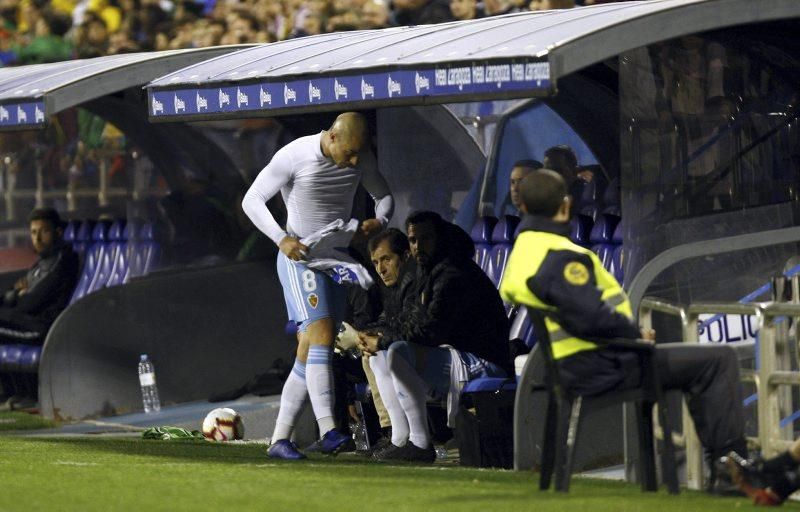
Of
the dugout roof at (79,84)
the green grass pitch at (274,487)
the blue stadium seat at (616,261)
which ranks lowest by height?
the green grass pitch at (274,487)

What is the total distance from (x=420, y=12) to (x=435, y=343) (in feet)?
23.5


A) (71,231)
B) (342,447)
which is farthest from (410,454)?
(71,231)

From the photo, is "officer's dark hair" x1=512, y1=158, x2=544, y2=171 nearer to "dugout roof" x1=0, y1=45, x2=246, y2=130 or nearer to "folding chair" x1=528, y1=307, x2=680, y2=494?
"dugout roof" x1=0, y1=45, x2=246, y2=130

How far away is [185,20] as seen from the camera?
69.4 ft

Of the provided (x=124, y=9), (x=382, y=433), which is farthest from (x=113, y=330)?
(x=124, y=9)

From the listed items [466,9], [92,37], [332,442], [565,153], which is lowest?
[332,442]

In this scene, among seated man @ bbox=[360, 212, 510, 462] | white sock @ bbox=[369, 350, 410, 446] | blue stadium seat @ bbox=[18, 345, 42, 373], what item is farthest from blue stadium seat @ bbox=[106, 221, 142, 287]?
white sock @ bbox=[369, 350, 410, 446]

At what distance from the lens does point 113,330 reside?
14.0 m

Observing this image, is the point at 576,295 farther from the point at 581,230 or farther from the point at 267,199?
A: the point at 581,230

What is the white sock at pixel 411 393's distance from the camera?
34.1 ft

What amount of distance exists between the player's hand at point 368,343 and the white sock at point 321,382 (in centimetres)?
55

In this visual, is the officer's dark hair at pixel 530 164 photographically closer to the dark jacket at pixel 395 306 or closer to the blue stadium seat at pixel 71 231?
the dark jacket at pixel 395 306

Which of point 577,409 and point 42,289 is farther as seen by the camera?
point 42,289

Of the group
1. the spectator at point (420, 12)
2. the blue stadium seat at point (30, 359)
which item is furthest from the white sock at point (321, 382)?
the spectator at point (420, 12)
